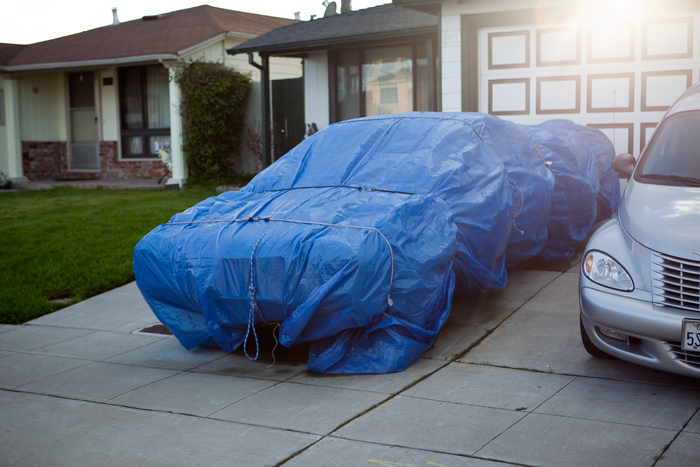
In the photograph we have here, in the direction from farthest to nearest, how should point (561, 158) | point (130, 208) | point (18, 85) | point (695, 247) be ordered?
point (18, 85) → point (130, 208) → point (561, 158) → point (695, 247)

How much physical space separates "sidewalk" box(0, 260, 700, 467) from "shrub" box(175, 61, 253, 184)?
1070cm

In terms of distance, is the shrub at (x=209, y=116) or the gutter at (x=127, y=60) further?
the gutter at (x=127, y=60)

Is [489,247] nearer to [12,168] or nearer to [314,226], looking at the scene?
[314,226]

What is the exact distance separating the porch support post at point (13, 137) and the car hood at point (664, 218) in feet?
58.7

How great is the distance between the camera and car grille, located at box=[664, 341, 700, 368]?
3801 mm

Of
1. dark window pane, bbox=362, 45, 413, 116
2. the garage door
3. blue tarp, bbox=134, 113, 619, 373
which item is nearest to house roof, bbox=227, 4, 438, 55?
dark window pane, bbox=362, 45, 413, 116

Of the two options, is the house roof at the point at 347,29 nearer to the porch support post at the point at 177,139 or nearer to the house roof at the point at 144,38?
the porch support post at the point at 177,139

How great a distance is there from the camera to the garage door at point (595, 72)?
30.7 feet

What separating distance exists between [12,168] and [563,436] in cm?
1865

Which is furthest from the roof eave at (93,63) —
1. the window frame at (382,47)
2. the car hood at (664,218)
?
the car hood at (664,218)

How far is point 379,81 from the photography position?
15023mm

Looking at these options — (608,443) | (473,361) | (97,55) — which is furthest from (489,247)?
(97,55)

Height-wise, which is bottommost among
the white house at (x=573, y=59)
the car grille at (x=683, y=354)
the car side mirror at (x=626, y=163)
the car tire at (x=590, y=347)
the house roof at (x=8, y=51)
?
the car tire at (x=590, y=347)

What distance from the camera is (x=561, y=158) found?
7.21m
